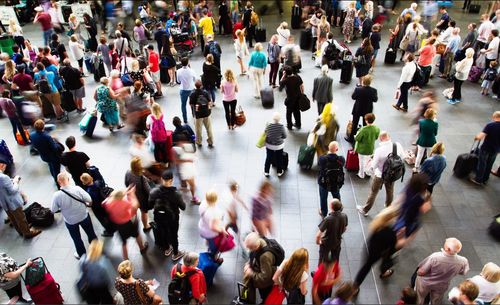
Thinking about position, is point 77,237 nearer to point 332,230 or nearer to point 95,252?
point 95,252

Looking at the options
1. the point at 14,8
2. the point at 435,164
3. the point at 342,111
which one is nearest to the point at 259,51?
the point at 342,111

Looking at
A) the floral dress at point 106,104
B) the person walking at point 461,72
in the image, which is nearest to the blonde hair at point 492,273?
the person walking at point 461,72

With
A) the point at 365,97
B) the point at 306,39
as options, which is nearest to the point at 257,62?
the point at 365,97

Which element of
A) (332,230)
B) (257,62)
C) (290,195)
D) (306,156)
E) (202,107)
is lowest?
(290,195)

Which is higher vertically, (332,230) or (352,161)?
(332,230)

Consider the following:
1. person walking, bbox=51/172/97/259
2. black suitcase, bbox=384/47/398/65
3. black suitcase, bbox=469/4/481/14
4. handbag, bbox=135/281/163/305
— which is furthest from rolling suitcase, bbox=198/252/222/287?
black suitcase, bbox=469/4/481/14

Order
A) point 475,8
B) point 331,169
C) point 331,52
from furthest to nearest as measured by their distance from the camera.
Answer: point 475,8 → point 331,52 → point 331,169

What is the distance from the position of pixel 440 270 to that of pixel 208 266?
2.98 meters

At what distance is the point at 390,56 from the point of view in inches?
508

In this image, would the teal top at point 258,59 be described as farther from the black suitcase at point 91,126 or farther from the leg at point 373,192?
the leg at point 373,192

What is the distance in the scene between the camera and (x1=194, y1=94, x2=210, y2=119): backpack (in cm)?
840

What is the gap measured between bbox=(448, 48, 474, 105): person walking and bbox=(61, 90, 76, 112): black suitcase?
9.51 meters

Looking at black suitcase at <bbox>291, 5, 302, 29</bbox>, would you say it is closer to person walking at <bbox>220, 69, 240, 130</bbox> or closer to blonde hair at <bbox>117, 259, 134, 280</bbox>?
person walking at <bbox>220, 69, 240, 130</bbox>

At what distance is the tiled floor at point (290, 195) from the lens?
6270mm
